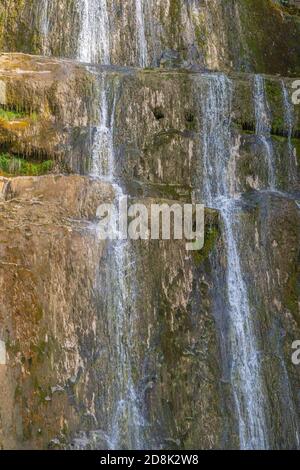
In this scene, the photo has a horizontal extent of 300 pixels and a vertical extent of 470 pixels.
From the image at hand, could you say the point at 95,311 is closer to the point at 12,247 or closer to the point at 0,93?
the point at 12,247

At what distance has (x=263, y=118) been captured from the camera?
1208cm

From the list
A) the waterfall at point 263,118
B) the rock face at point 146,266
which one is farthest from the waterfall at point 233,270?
the waterfall at point 263,118

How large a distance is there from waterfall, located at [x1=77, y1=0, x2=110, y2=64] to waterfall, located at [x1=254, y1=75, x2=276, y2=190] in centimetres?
322

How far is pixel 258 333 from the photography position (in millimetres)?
9672

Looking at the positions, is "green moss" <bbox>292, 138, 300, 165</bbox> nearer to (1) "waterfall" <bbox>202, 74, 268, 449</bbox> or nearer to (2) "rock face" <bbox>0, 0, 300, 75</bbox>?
(1) "waterfall" <bbox>202, 74, 268, 449</bbox>

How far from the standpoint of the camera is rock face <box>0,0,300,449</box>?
27.4ft

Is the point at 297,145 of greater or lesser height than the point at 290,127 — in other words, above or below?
below

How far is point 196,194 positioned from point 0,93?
340cm

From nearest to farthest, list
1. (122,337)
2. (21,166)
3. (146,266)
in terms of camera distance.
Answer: (122,337)
(146,266)
(21,166)

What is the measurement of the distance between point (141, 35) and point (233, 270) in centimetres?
648

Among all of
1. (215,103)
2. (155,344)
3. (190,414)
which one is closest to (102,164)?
(215,103)

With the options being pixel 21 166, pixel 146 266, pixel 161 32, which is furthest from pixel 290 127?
pixel 21 166

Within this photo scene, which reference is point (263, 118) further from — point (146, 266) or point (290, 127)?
point (146, 266)

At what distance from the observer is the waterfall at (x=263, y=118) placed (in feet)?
38.3
